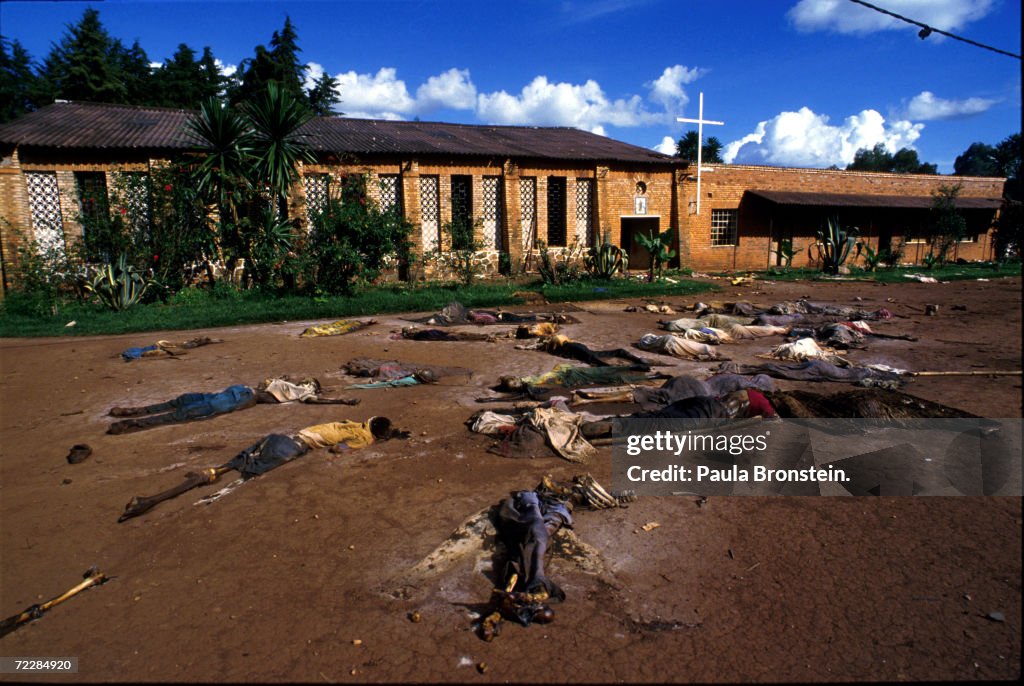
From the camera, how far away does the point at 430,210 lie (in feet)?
60.1

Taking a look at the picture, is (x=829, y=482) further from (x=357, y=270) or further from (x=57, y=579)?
(x=357, y=270)

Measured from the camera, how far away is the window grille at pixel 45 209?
1438 cm

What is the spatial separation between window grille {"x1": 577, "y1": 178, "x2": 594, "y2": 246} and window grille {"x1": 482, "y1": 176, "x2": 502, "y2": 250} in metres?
2.84

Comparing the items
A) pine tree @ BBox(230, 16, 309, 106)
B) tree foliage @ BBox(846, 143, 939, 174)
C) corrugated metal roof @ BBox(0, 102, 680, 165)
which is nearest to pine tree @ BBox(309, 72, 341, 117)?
pine tree @ BBox(230, 16, 309, 106)

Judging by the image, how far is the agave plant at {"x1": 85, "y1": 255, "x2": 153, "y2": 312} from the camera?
42.6ft

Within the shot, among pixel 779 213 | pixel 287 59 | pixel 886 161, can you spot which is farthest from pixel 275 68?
pixel 886 161

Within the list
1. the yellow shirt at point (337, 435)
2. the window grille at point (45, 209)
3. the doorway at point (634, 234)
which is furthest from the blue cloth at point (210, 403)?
the doorway at point (634, 234)

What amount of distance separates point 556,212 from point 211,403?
15.4 m

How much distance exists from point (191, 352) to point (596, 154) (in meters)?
14.9

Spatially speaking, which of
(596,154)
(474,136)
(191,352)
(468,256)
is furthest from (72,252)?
(596,154)

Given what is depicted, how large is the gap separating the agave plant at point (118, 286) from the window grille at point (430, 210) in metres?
7.66

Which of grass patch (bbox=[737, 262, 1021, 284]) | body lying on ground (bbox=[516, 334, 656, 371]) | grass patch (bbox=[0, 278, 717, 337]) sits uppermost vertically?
grass patch (bbox=[737, 262, 1021, 284])

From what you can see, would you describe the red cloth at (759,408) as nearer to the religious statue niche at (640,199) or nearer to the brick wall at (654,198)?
the brick wall at (654,198)

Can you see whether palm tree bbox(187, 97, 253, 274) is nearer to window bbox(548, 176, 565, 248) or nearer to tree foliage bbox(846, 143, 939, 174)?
window bbox(548, 176, 565, 248)
